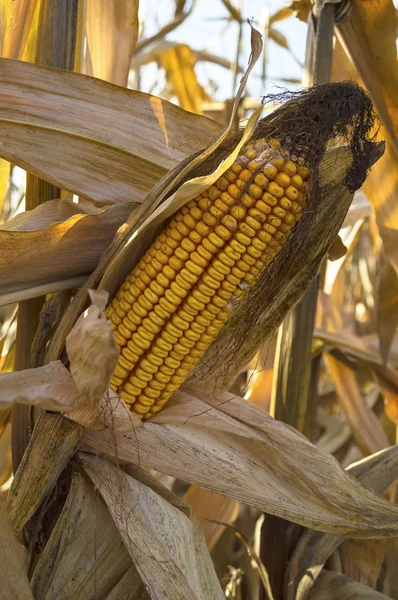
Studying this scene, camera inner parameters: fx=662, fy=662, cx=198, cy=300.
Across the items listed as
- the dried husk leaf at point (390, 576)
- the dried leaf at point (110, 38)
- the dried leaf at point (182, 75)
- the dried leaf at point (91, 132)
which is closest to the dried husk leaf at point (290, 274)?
the dried leaf at point (91, 132)

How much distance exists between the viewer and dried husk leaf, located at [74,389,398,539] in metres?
1.18

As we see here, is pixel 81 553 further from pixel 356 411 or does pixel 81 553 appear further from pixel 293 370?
pixel 356 411

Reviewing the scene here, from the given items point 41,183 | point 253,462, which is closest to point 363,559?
point 253,462

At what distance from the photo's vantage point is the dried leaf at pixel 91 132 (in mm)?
1253

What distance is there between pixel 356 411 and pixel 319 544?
0.62 metres

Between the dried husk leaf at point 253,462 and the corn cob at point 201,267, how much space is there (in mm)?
83

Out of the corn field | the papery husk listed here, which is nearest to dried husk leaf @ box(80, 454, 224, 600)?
the corn field

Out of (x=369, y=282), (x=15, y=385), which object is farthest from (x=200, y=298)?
(x=369, y=282)

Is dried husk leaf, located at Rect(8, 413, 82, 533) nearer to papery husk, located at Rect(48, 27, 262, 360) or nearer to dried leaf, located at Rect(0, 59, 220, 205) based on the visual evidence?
papery husk, located at Rect(48, 27, 262, 360)

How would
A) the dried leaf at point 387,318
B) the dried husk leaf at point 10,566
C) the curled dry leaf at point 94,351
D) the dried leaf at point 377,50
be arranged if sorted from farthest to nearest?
the dried leaf at point 387,318
the dried leaf at point 377,50
the dried husk leaf at point 10,566
the curled dry leaf at point 94,351

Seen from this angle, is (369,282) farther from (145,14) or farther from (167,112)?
(167,112)

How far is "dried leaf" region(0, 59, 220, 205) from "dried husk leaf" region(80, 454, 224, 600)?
21.4 inches

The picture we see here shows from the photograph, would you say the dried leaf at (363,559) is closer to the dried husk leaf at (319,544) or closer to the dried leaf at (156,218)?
the dried husk leaf at (319,544)

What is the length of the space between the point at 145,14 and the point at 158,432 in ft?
8.96
